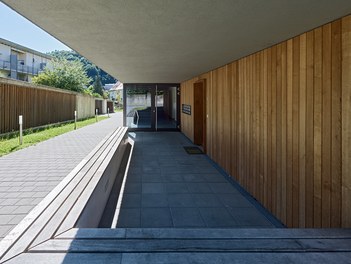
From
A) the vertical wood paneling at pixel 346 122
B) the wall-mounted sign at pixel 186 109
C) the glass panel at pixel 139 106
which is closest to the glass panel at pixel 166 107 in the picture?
the glass panel at pixel 139 106

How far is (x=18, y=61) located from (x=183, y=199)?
2771 centimetres

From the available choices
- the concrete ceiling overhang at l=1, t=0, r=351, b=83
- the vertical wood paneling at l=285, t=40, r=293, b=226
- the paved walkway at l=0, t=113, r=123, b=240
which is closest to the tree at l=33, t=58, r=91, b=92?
the paved walkway at l=0, t=113, r=123, b=240

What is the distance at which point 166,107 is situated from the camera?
13.8 metres

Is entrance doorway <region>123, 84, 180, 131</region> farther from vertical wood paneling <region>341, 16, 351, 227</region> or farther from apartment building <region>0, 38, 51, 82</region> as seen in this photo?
apartment building <region>0, 38, 51, 82</region>

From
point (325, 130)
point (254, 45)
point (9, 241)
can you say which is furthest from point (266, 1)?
point (9, 241)

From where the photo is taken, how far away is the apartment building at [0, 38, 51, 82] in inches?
926

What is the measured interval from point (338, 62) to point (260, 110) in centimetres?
Result: 170

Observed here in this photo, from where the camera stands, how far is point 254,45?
3.58m

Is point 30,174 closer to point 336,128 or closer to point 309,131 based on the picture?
point 309,131

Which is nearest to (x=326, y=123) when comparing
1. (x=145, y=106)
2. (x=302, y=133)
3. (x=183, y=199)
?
(x=302, y=133)

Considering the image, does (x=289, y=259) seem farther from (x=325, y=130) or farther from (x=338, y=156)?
(x=325, y=130)

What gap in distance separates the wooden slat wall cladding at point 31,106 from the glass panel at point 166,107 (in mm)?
4753

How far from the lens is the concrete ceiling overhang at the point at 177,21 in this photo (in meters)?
2.08

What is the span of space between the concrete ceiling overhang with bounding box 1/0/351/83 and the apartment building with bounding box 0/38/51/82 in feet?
74.0
